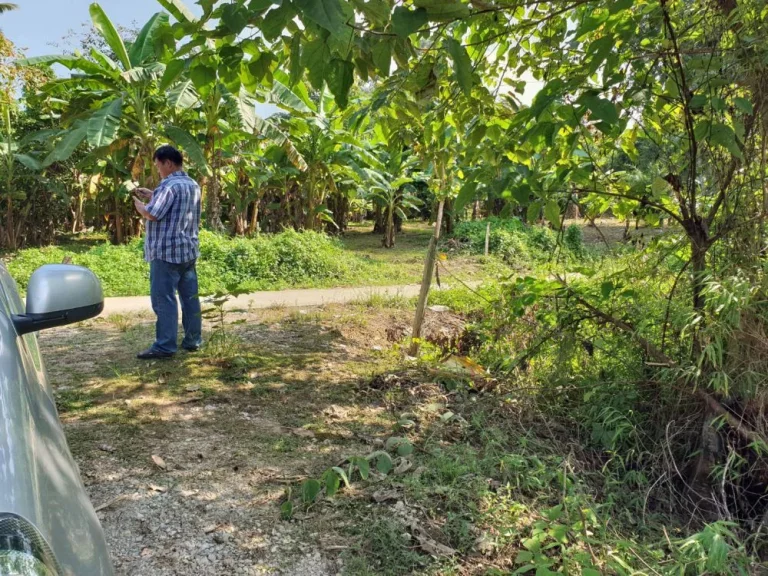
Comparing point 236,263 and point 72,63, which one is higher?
point 72,63

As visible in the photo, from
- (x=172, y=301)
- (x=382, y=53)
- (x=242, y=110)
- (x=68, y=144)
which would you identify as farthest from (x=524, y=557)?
(x=242, y=110)

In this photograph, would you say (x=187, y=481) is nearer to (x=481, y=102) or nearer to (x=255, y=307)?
(x=481, y=102)

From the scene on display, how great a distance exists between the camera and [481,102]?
3846 mm

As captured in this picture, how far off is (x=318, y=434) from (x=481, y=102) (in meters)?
2.66

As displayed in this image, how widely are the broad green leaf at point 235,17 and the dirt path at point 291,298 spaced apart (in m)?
5.52

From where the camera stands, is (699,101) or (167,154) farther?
(167,154)

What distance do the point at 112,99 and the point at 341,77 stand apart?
9327 millimetres

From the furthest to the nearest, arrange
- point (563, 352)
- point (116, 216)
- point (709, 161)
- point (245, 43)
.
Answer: point (116, 216)
point (563, 352)
point (709, 161)
point (245, 43)

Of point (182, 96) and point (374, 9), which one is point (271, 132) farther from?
point (374, 9)

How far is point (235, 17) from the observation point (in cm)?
184

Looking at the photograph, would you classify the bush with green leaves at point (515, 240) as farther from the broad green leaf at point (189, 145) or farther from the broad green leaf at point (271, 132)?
the broad green leaf at point (189, 145)

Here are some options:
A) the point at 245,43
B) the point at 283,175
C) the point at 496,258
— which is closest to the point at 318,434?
the point at 245,43

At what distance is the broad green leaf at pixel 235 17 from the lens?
1.84 meters

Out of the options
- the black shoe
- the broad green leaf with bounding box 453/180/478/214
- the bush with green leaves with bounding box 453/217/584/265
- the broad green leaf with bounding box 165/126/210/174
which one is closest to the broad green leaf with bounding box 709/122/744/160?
the broad green leaf with bounding box 453/180/478/214
